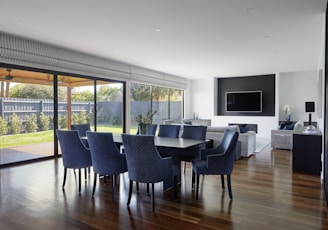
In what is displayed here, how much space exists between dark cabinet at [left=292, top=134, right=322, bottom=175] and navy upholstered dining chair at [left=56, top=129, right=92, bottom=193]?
12.7 ft

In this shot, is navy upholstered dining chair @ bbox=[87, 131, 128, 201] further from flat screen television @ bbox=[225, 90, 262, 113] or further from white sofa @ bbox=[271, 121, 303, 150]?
flat screen television @ bbox=[225, 90, 262, 113]

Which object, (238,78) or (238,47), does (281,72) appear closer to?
(238,78)

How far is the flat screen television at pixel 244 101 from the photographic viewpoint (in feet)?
34.7

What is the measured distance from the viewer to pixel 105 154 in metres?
3.35

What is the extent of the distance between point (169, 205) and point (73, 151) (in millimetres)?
1657

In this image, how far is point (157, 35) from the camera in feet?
16.2

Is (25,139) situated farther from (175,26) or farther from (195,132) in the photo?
(175,26)

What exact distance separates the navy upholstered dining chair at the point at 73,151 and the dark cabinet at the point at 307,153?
12.7 feet

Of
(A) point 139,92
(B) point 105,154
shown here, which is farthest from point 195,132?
(A) point 139,92

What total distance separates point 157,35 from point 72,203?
343 centimetres

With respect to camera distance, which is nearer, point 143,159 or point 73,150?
point 143,159

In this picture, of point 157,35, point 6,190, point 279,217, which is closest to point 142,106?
point 157,35

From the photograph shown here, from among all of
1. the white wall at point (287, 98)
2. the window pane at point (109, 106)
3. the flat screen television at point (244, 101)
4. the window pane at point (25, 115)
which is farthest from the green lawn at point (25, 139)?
the flat screen television at point (244, 101)

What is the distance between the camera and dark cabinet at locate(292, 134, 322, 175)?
4605 mm
